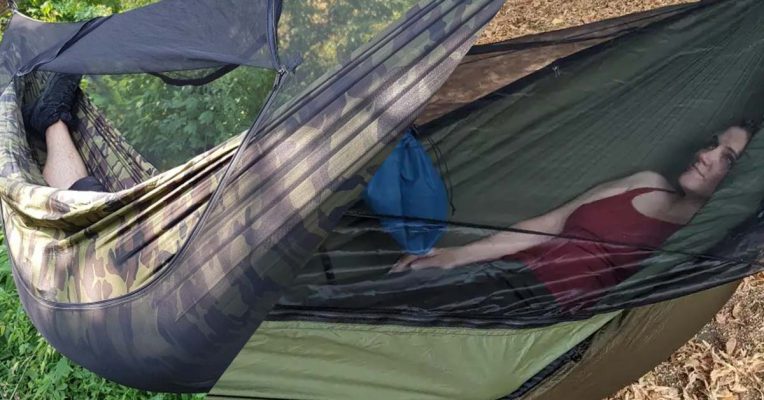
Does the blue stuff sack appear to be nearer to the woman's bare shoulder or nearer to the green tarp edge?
the green tarp edge

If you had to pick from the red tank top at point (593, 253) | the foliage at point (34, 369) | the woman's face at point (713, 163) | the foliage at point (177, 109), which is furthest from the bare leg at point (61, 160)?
the woman's face at point (713, 163)

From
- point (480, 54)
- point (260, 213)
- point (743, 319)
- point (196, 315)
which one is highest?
point (480, 54)

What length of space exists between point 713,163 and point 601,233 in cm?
27

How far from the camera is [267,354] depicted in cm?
133

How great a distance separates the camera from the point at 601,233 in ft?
4.19

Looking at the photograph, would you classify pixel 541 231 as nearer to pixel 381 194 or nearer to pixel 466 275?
pixel 466 275

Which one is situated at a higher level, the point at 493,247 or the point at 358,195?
the point at 358,195

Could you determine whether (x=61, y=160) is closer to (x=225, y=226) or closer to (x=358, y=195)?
(x=225, y=226)

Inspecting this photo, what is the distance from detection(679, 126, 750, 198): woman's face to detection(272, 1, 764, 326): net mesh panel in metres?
0.01

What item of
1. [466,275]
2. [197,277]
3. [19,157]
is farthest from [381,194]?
[19,157]

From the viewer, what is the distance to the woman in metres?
1.26

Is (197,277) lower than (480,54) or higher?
lower

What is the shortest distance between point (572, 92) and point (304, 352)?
0.83 m

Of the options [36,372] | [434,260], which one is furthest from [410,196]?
[36,372]
